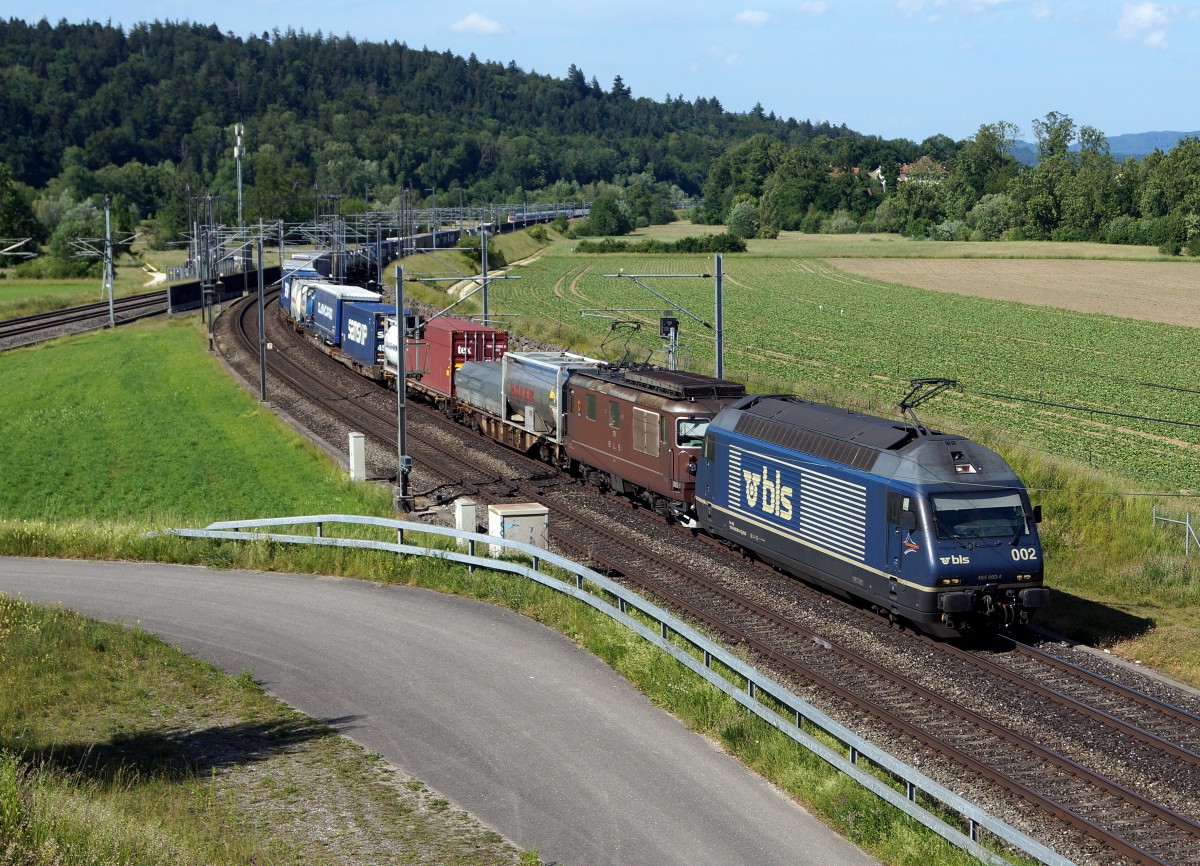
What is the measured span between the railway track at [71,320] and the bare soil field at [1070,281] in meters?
64.6

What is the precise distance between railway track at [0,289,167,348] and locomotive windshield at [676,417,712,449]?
2294 inches

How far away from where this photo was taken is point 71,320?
85.1 metres

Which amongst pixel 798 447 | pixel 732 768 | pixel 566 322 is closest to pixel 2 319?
pixel 566 322

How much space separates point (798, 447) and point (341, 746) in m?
11.9

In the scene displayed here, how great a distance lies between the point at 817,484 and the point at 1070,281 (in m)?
91.8

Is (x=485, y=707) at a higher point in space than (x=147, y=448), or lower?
higher

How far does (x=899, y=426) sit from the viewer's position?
73.1 ft

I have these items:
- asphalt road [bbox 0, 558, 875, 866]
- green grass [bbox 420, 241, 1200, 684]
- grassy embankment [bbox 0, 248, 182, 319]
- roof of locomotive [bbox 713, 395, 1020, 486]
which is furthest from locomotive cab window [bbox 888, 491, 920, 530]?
grassy embankment [bbox 0, 248, 182, 319]

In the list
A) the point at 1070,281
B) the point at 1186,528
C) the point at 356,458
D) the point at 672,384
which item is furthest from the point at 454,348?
the point at 1070,281

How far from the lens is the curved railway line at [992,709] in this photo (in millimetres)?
14711

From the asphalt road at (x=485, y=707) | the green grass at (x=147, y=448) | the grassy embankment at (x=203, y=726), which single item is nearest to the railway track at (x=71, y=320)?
the green grass at (x=147, y=448)

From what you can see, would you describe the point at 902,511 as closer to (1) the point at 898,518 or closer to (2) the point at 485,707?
(1) the point at 898,518

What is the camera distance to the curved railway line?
1471 cm

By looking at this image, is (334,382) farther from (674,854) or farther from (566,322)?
(674,854)
